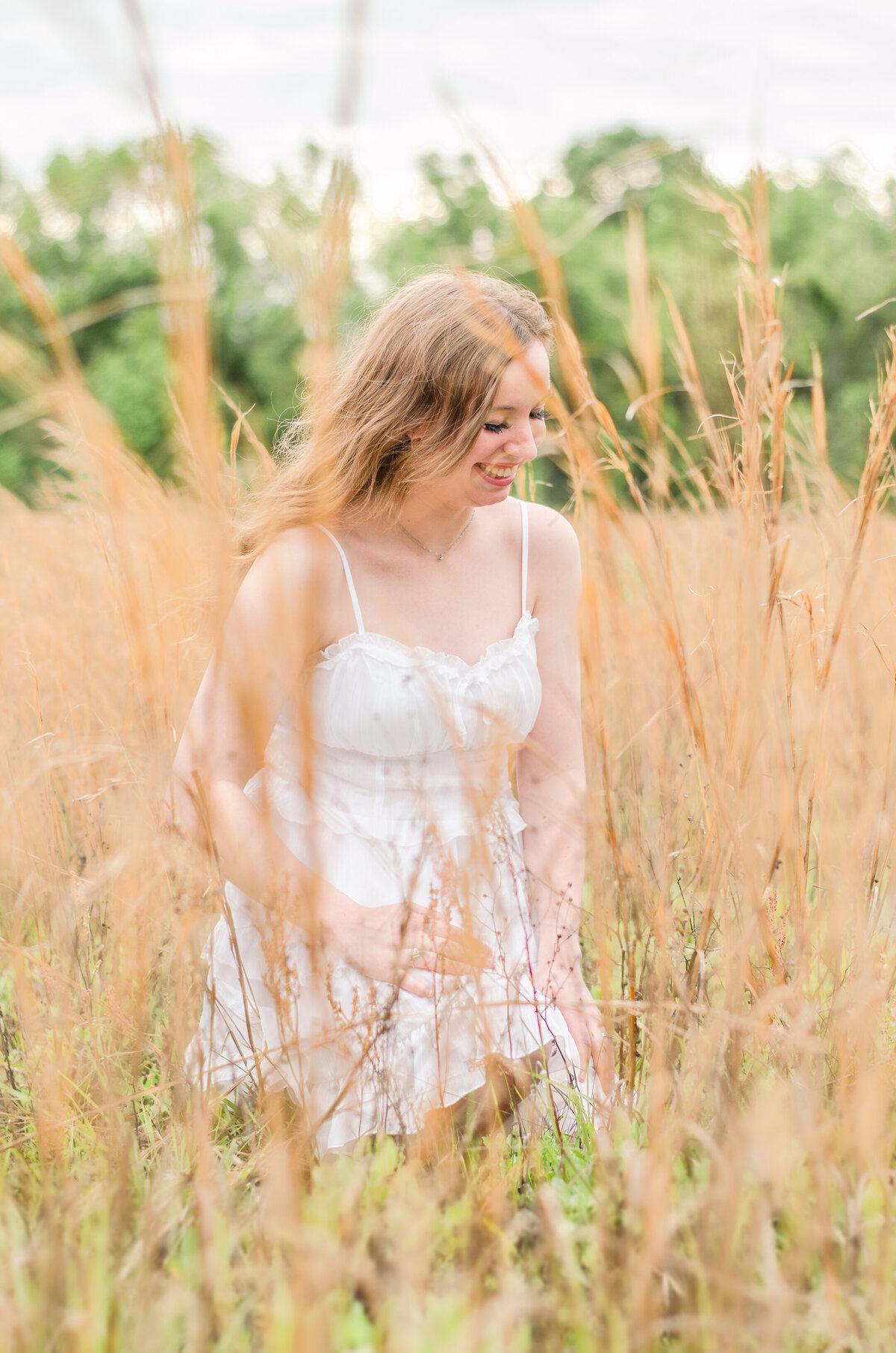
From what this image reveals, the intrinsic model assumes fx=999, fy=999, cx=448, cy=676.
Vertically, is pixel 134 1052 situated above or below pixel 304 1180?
above

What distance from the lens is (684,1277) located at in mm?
851

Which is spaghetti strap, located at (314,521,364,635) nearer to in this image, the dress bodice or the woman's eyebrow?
the dress bodice

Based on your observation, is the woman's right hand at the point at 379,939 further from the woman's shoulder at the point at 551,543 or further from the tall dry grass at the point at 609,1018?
the woman's shoulder at the point at 551,543

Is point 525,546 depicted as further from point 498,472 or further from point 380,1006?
point 380,1006

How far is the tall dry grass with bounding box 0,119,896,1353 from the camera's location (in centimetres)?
79

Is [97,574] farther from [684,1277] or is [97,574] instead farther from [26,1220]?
[684,1277]

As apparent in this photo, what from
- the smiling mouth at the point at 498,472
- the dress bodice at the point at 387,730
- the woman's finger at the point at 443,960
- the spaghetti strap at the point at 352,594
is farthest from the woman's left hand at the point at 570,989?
the smiling mouth at the point at 498,472

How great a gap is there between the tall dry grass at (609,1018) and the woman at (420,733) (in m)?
0.10

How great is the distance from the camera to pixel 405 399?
1.66m

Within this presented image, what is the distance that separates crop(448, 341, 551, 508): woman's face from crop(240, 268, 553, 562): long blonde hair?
16mm

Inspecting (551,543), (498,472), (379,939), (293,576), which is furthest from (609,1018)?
(551,543)

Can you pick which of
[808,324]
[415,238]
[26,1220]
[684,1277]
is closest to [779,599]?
[684,1277]

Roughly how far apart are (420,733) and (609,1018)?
1.91 ft

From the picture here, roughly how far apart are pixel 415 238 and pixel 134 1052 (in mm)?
22642
